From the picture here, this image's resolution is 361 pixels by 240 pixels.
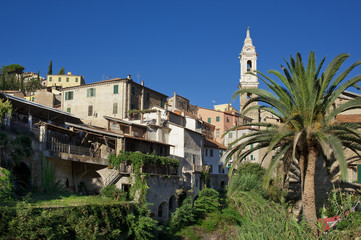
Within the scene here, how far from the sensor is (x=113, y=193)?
29.0 metres

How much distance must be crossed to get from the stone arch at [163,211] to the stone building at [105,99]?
1617 cm

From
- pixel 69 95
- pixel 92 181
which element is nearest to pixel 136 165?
pixel 92 181

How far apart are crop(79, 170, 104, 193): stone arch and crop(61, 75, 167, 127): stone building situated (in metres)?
14.4

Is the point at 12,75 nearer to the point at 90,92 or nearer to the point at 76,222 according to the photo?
the point at 90,92

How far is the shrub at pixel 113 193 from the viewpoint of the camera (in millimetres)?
29083

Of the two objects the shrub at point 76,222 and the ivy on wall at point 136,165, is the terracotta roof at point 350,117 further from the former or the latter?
the shrub at point 76,222

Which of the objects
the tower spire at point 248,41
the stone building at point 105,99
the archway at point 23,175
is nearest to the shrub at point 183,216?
the archway at point 23,175

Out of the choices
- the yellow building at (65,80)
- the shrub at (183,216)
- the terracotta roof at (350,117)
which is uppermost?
the yellow building at (65,80)

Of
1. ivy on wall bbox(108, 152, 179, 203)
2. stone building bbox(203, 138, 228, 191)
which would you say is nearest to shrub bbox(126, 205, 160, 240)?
ivy on wall bbox(108, 152, 179, 203)

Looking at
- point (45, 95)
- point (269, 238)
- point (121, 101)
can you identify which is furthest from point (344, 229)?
point (45, 95)

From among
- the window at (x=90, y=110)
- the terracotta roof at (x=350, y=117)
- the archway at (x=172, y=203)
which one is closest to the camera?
the terracotta roof at (x=350, y=117)

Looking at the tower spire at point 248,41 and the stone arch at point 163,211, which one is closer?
the stone arch at point 163,211

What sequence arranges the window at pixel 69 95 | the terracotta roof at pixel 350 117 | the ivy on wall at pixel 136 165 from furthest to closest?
1. the window at pixel 69 95
2. the terracotta roof at pixel 350 117
3. the ivy on wall at pixel 136 165

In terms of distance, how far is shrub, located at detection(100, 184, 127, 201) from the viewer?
29.1 metres
